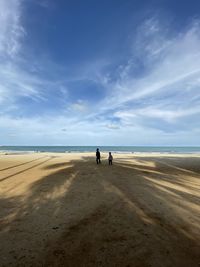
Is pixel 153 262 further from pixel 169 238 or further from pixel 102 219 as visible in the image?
pixel 102 219

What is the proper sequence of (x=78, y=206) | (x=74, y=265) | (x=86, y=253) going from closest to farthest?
(x=74, y=265) → (x=86, y=253) → (x=78, y=206)

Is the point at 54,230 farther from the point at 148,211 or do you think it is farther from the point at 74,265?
the point at 148,211

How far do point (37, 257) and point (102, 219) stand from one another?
7.97 ft

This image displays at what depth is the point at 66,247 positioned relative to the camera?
500cm

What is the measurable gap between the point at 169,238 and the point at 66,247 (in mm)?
2485

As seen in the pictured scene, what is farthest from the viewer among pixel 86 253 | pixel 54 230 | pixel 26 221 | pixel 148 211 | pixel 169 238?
pixel 148 211

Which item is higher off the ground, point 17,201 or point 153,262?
point 17,201

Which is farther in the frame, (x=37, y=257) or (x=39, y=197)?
(x=39, y=197)

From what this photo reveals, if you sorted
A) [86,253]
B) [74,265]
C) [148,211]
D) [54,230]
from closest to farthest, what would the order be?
[74,265] → [86,253] → [54,230] → [148,211]

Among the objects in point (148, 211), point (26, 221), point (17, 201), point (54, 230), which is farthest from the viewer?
point (17, 201)

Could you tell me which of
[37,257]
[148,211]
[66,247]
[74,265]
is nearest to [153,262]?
[74,265]

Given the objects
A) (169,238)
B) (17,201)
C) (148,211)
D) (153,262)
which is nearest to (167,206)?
(148,211)

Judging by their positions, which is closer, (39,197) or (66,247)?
(66,247)

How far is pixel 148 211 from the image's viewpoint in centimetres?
733
